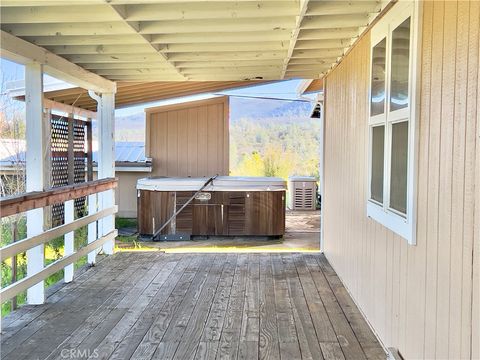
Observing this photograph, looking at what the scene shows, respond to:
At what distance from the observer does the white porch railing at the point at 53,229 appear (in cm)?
317

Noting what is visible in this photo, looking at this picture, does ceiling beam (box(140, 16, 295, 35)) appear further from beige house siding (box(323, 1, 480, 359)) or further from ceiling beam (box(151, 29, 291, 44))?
beige house siding (box(323, 1, 480, 359))

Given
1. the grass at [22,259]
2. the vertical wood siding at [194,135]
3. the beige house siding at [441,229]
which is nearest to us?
the beige house siding at [441,229]

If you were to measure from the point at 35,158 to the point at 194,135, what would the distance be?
22.1 feet

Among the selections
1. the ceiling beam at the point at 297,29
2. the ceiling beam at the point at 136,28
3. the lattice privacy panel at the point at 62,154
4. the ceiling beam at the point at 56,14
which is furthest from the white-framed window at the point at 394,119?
the lattice privacy panel at the point at 62,154

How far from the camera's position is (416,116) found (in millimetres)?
2342

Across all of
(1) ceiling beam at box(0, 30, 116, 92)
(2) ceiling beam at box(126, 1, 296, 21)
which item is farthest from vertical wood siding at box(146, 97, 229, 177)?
(2) ceiling beam at box(126, 1, 296, 21)

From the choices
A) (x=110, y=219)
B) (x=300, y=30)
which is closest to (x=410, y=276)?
(x=300, y=30)

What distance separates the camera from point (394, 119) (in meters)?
2.75

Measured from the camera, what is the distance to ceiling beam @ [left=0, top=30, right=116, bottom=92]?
3410mm

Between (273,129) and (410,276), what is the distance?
1667 cm

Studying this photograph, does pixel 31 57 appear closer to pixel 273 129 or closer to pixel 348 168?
pixel 348 168

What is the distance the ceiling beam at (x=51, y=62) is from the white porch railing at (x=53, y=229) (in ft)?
3.62

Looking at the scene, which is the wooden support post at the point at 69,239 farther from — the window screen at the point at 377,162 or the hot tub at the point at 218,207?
the hot tub at the point at 218,207

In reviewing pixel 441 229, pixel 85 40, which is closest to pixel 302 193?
pixel 85 40
